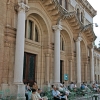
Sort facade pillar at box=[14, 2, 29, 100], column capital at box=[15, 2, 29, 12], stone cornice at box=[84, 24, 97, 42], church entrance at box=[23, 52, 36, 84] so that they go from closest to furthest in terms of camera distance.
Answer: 1. facade pillar at box=[14, 2, 29, 100]
2. column capital at box=[15, 2, 29, 12]
3. church entrance at box=[23, 52, 36, 84]
4. stone cornice at box=[84, 24, 97, 42]

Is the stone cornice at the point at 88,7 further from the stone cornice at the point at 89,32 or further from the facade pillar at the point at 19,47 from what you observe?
the facade pillar at the point at 19,47

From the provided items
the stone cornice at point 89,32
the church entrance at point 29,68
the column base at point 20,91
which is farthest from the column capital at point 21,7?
the stone cornice at point 89,32

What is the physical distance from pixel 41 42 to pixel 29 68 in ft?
9.13

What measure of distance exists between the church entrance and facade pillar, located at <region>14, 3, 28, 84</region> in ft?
8.28

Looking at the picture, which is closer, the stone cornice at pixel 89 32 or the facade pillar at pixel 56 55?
the facade pillar at pixel 56 55

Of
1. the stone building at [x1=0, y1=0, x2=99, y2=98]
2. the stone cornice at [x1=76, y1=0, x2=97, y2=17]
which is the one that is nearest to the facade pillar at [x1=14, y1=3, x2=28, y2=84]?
the stone building at [x1=0, y1=0, x2=99, y2=98]

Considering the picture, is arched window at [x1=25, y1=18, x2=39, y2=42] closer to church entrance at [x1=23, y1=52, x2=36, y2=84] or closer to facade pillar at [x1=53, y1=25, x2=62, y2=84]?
church entrance at [x1=23, y1=52, x2=36, y2=84]

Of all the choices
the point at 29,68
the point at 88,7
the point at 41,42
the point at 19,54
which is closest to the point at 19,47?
the point at 19,54

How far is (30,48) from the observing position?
15.3 m

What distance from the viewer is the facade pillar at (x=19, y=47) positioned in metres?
12.0

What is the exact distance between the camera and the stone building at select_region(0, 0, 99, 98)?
12.2m

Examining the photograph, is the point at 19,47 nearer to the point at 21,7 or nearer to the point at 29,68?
the point at 21,7

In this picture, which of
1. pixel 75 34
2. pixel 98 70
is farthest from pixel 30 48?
pixel 98 70

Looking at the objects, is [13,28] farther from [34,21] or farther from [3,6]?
[34,21]
